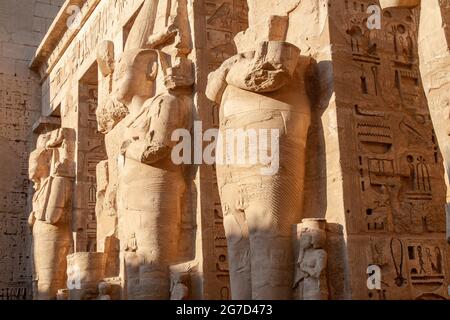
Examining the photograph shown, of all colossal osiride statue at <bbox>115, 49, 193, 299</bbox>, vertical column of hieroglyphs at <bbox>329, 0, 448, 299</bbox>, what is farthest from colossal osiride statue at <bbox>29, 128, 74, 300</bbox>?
vertical column of hieroglyphs at <bbox>329, 0, 448, 299</bbox>

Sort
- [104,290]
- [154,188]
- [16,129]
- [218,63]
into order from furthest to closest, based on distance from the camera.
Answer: [16,129] < [104,290] < [218,63] < [154,188]

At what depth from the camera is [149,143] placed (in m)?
6.26

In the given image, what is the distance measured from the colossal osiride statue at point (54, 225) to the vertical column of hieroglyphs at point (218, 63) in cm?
396

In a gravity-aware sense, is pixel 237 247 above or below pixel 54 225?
below

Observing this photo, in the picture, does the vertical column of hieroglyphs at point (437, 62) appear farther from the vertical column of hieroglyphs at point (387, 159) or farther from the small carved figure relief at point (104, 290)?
the small carved figure relief at point (104, 290)

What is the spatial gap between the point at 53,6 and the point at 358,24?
998 centimetres

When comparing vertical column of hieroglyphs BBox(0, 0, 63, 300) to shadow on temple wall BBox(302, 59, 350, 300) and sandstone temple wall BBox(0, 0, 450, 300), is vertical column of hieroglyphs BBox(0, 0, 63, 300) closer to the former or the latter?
sandstone temple wall BBox(0, 0, 450, 300)

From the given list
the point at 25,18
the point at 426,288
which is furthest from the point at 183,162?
the point at 25,18

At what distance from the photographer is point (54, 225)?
383 inches

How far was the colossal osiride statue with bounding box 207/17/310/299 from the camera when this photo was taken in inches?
189

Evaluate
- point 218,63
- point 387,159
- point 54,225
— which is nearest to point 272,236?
point 387,159

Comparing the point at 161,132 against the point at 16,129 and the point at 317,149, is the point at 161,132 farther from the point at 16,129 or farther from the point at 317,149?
the point at 16,129

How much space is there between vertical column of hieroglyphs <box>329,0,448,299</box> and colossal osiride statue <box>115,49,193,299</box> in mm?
1816

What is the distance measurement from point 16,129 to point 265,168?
29.5 ft
